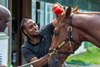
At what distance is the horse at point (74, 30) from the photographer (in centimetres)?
355

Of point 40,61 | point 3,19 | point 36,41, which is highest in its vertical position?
point 3,19

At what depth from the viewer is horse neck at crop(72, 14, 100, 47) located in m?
3.54

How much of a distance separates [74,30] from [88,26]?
0.51 ft

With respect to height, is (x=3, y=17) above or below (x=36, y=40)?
above

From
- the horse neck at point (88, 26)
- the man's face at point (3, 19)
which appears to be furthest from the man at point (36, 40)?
the man's face at point (3, 19)

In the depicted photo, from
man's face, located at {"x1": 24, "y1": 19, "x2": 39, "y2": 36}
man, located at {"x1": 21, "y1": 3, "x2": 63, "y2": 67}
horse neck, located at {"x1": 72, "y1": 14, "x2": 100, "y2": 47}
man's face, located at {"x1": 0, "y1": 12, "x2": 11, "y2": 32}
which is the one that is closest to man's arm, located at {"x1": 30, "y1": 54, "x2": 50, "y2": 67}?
man, located at {"x1": 21, "y1": 3, "x2": 63, "y2": 67}

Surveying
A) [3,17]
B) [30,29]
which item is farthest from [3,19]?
[30,29]

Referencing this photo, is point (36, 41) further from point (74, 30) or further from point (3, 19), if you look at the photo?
point (3, 19)

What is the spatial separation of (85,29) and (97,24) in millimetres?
130

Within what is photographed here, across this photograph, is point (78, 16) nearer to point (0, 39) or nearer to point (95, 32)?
point (95, 32)

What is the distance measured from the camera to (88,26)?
140 inches

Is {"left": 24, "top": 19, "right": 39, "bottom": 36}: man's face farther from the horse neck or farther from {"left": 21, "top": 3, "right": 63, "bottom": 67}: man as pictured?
the horse neck

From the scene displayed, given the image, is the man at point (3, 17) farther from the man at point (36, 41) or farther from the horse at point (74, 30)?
the man at point (36, 41)

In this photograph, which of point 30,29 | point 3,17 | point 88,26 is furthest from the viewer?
point 30,29
